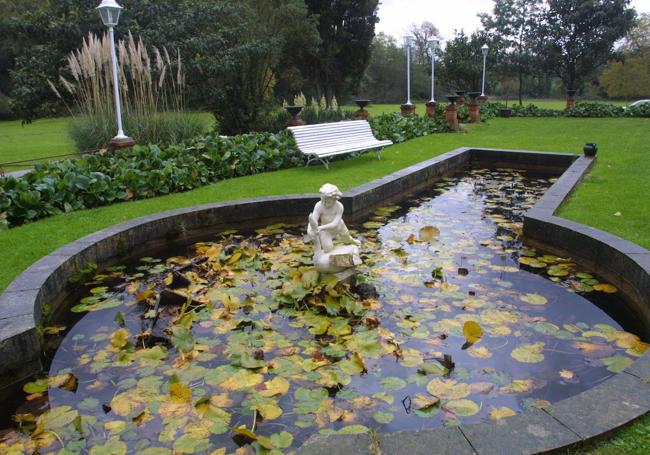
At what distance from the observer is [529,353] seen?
2.87 metres

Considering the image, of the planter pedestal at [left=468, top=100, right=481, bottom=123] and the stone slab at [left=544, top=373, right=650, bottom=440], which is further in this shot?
the planter pedestal at [left=468, top=100, right=481, bottom=123]

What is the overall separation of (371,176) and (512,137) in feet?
22.2

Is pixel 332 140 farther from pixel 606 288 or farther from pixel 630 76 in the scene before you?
pixel 630 76

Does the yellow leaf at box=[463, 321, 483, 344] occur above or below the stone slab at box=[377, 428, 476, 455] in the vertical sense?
below

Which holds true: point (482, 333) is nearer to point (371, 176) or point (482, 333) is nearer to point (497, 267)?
point (497, 267)

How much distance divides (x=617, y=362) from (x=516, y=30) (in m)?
27.7

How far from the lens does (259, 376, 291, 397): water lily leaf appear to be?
254 cm

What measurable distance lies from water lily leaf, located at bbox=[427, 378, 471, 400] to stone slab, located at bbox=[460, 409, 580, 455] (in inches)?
19.9

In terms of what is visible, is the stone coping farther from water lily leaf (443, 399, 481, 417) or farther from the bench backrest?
the bench backrest

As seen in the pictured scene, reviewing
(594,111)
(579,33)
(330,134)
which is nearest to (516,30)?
(579,33)

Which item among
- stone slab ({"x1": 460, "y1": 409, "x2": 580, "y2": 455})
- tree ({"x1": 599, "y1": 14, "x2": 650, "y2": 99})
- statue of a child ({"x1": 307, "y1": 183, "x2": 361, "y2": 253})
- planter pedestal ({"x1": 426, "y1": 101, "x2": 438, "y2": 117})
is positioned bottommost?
stone slab ({"x1": 460, "y1": 409, "x2": 580, "y2": 455})

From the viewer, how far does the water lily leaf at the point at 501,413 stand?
7.64 feet

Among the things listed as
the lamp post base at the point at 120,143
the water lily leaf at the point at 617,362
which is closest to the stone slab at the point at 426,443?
the water lily leaf at the point at 617,362

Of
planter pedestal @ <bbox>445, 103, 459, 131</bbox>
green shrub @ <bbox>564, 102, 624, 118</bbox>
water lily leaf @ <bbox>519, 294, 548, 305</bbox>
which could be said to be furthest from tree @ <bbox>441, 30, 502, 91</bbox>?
water lily leaf @ <bbox>519, 294, 548, 305</bbox>
